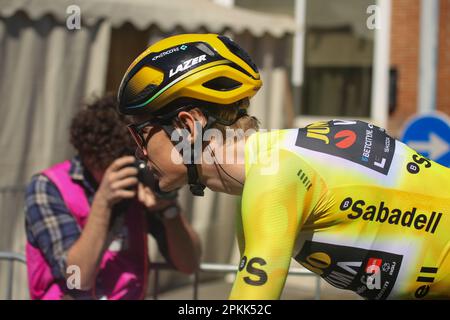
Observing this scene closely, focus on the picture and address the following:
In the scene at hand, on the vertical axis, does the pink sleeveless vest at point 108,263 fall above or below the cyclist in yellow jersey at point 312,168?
below

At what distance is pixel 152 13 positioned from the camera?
20.8 feet

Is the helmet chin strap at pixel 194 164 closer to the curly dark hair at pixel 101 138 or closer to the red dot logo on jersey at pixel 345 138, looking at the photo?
the red dot logo on jersey at pixel 345 138

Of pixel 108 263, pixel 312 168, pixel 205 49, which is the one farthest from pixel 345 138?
pixel 108 263

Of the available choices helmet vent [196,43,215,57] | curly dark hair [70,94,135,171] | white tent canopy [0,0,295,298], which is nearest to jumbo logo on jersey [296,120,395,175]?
helmet vent [196,43,215,57]

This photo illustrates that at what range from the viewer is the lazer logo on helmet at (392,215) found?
196cm

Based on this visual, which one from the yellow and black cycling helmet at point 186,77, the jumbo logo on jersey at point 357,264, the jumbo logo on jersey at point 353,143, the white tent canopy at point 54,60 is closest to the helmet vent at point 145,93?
the yellow and black cycling helmet at point 186,77

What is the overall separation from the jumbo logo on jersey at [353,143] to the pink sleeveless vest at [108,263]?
5.16 ft

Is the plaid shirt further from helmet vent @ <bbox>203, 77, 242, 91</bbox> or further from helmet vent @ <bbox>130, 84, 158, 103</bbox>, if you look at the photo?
helmet vent @ <bbox>203, 77, 242, 91</bbox>

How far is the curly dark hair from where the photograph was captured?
3455mm

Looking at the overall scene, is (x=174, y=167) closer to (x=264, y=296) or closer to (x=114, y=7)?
(x=264, y=296)

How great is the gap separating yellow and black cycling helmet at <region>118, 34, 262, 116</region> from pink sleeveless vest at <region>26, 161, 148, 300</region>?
146 cm

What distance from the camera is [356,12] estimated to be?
1070cm
